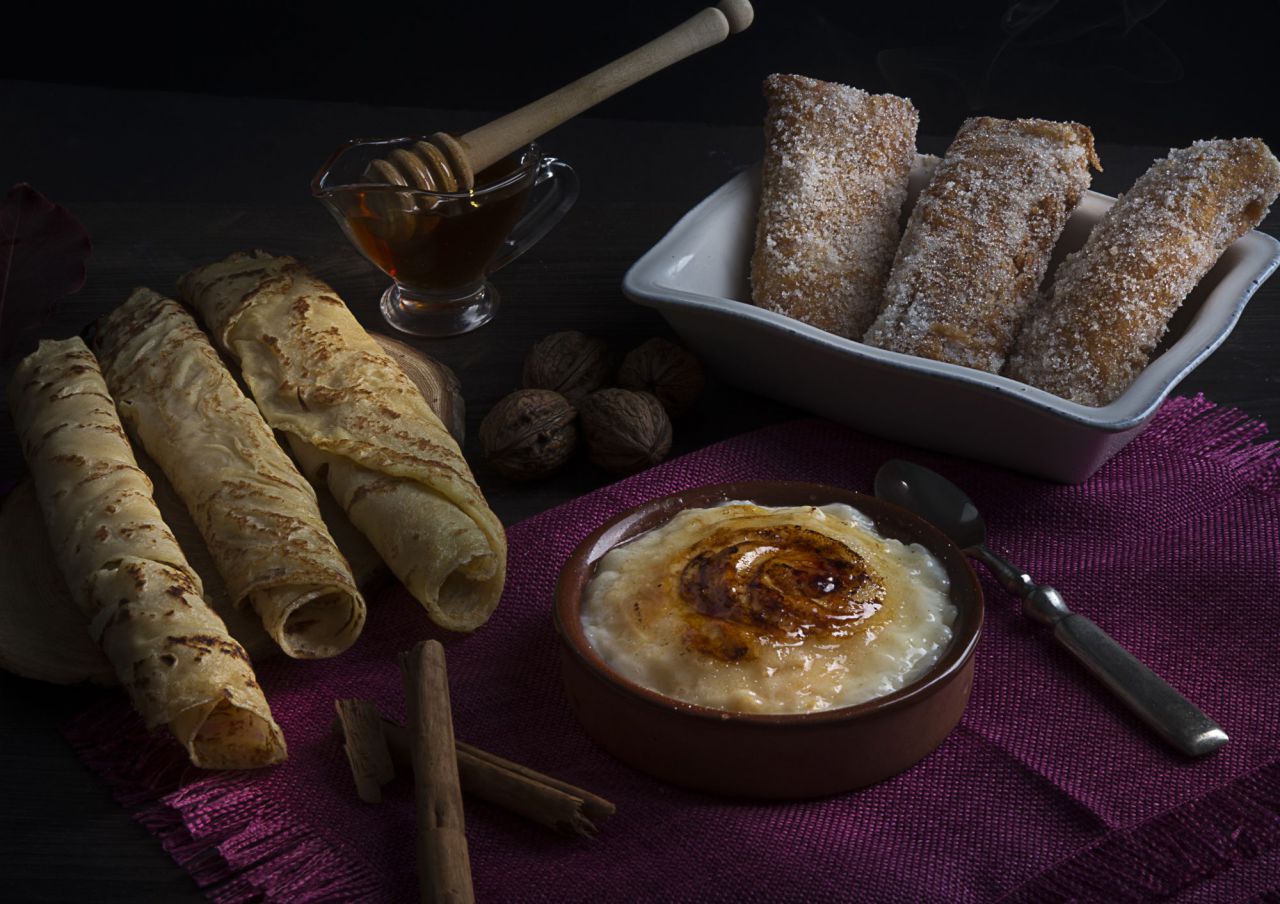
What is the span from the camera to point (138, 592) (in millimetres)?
1726

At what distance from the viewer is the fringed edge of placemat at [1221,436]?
210 centimetres

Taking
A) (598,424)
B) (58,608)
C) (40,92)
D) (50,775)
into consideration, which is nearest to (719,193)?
(598,424)

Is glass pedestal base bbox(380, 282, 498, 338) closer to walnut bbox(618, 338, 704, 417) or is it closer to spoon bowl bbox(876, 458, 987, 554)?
walnut bbox(618, 338, 704, 417)

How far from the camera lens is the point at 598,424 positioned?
7.33ft

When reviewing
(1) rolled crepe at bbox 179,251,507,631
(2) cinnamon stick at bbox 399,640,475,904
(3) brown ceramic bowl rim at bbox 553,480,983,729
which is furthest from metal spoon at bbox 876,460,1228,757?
(2) cinnamon stick at bbox 399,640,475,904

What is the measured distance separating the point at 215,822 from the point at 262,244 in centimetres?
175

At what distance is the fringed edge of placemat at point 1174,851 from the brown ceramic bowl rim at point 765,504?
0.24 meters

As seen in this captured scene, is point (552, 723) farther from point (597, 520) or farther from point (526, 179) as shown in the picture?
point (526, 179)

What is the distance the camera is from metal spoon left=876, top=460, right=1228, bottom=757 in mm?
1642

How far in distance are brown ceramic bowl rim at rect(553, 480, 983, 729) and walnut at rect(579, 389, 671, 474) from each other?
325 mm

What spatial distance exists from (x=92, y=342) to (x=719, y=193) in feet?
3.65

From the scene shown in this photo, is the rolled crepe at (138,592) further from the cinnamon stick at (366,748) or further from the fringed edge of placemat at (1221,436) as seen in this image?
the fringed edge of placemat at (1221,436)

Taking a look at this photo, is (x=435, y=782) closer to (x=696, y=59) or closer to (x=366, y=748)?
(x=366, y=748)

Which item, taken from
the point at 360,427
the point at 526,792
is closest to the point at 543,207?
the point at 360,427
